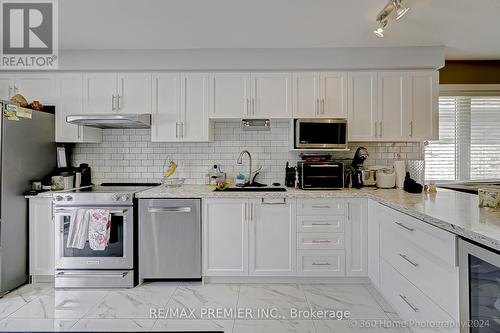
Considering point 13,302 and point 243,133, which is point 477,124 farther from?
point 13,302

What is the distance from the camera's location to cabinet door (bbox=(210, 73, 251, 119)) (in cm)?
334

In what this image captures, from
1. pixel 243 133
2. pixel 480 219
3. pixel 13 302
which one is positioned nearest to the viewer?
pixel 480 219

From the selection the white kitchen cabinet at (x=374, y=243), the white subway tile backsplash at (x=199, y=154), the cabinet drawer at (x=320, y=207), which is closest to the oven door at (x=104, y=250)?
the white subway tile backsplash at (x=199, y=154)

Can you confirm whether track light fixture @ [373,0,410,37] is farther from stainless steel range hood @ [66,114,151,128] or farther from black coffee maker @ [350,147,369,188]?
stainless steel range hood @ [66,114,151,128]

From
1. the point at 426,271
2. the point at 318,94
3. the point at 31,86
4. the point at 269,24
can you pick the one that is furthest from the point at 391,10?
the point at 31,86

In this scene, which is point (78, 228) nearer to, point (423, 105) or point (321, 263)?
point (321, 263)

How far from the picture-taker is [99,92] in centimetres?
338

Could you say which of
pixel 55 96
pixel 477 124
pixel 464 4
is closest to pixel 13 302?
pixel 55 96

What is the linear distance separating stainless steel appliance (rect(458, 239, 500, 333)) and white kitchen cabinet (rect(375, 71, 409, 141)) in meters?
2.06

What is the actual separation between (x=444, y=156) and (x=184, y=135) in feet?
10.3

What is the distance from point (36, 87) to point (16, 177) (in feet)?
3.62

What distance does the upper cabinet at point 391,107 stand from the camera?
332 cm

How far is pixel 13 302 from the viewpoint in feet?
8.79

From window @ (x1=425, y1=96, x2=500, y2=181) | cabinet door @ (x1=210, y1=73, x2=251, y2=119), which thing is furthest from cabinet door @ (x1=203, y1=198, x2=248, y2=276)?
window @ (x1=425, y1=96, x2=500, y2=181)
